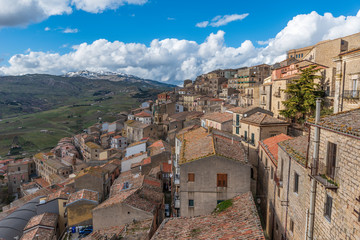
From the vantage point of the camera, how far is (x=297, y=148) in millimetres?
14406

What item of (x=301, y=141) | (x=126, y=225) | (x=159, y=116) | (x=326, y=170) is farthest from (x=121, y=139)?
(x=326, y=170)

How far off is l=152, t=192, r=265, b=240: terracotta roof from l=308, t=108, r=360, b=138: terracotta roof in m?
5.78

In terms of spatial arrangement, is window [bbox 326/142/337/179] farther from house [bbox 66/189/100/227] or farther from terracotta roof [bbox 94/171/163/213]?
house [bbox 66/189/100/227]

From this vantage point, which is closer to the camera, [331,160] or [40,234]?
[331,160]

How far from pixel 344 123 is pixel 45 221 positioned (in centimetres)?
3726

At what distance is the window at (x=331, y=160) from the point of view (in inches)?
353

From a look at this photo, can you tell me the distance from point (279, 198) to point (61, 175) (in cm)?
5988

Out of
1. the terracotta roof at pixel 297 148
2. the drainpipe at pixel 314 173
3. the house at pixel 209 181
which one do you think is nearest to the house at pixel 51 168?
the house at pixel 209 181

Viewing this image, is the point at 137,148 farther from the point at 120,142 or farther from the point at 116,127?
the point at 116,127

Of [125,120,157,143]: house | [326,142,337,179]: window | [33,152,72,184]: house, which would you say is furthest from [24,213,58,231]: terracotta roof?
[326,142,337,179]: window

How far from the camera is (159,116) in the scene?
235ft

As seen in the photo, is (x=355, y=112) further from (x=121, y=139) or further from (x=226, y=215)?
(x=121, y=139)

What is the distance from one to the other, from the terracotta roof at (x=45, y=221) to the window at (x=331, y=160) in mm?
35074

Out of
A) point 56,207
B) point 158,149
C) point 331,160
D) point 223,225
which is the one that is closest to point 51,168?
point 56,207
